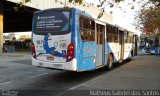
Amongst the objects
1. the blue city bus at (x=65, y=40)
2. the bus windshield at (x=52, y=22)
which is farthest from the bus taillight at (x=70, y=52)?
the bus windshield at (x=52, y=22)

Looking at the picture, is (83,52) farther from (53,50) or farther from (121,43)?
(121,43)

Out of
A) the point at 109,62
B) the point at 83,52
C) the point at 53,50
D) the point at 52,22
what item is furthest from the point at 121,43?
the point at 53,50

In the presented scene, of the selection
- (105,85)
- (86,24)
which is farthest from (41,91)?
(86,24)

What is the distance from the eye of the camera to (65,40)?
41.8 ft

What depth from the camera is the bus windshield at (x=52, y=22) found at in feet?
42.3

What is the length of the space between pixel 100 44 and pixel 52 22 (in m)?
3.50

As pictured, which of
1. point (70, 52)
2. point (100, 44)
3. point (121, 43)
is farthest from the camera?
point (121, 43)

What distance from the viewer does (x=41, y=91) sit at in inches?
420

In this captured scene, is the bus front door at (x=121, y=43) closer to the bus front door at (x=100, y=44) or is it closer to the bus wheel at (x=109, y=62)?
the bus wheel at (x=109, y=62)

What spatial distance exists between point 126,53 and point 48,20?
37.3 ft

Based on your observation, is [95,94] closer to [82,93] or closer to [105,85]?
[82,93]

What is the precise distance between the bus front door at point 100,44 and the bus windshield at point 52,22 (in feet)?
9.18

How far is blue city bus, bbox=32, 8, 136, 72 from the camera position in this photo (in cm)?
1265

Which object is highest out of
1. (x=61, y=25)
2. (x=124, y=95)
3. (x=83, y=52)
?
(x=61, y=25)
